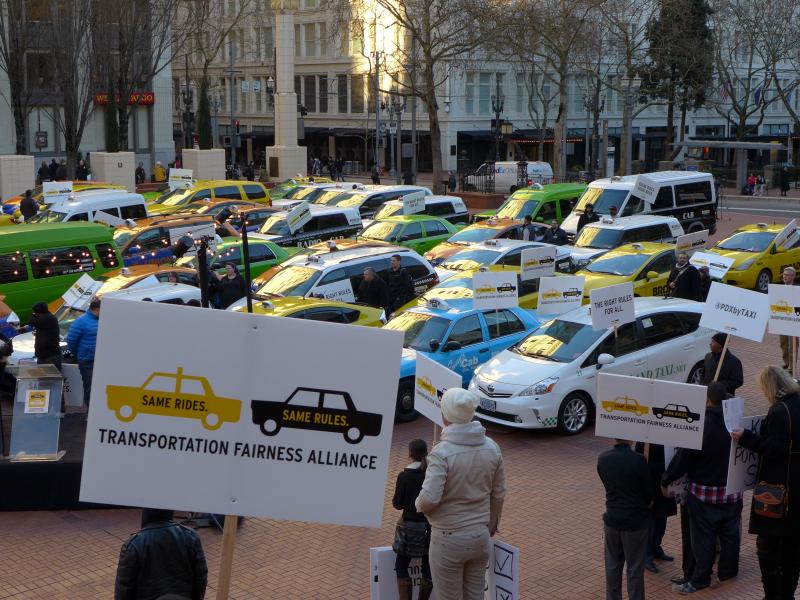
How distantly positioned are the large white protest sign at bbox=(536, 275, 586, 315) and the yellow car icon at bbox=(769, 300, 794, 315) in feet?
12.3

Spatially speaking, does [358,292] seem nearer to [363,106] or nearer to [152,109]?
[152,109]

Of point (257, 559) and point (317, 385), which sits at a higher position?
point (317, 385)

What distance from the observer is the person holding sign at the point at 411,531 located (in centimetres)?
760

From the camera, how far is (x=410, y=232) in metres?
26.0

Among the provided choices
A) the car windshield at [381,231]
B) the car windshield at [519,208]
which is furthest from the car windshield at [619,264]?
the car windshield at [519,208]

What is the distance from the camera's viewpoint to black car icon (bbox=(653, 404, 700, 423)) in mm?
8281

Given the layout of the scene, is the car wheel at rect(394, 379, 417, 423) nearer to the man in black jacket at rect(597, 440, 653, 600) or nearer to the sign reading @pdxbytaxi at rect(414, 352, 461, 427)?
the sign reading @pdxbytaxi at rect(414, 352, 461, 427)

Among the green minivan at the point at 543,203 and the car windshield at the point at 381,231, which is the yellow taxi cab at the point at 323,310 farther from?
the green minivan at the point at 543,203

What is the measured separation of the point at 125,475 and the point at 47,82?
50738 mm

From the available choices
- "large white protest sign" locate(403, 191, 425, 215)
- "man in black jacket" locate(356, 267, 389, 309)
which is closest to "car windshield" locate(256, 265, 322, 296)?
"man in black jacket" locate(356, 267, 389, 309)

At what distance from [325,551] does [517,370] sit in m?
4.85

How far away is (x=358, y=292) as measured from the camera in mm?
18938

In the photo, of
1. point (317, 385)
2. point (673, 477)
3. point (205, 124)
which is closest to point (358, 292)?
point (673, 477)

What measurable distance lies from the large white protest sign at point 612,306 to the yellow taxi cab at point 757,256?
9.88 m
